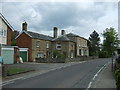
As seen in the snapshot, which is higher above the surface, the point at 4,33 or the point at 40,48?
the point at 4,33

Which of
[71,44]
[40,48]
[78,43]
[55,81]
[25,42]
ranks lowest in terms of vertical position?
[55,81]

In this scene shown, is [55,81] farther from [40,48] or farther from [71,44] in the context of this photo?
[71,44]

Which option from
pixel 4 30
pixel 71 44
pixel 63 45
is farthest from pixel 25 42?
pixel 71 44

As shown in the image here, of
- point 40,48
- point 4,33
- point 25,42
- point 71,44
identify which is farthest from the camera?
point 71,44

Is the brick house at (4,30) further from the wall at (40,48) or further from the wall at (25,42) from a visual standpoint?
the wall at (40,48)

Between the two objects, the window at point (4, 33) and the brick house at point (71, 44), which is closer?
the window at point (4, 33)

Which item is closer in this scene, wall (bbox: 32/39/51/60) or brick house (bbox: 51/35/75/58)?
wall (bbox: 32/39/51/60)

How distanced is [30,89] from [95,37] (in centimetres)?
11774

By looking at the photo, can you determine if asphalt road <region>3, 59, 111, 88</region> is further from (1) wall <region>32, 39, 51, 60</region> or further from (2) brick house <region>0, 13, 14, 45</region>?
(1) wall <region>32, 39, 51, 60</region>

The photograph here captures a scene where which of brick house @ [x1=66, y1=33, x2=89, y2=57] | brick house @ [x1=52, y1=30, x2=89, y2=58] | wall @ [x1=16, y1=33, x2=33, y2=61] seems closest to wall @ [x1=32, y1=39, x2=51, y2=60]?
wall @ [x1=16, y1=33, x2=33, y2=61]

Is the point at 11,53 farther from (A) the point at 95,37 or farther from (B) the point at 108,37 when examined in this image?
(A) the point at 95,37

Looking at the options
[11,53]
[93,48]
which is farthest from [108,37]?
[11,53]

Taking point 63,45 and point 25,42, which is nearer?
point 25,42

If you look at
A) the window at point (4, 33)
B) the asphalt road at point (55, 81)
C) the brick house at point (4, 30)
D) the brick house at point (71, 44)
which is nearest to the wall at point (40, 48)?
the brick house at point (71, 44)
